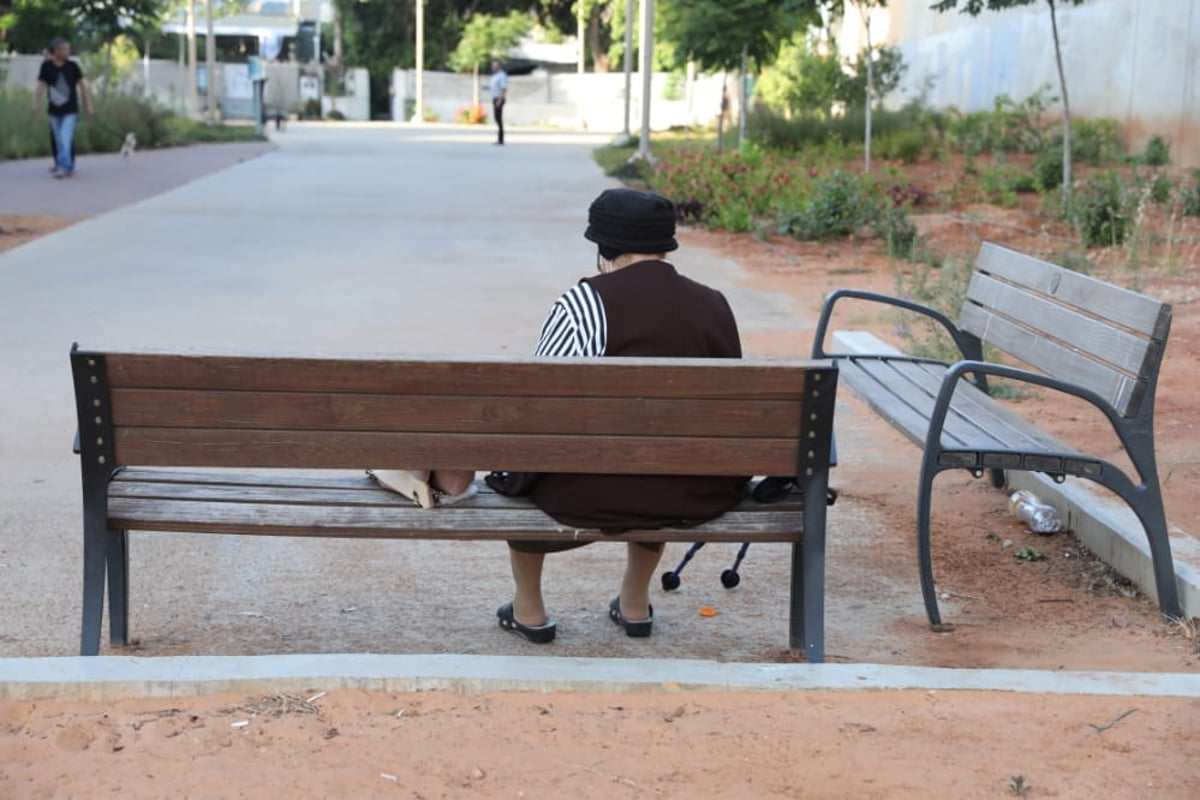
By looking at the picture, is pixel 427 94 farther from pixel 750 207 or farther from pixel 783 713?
pixel 783 713

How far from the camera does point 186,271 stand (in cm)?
1156

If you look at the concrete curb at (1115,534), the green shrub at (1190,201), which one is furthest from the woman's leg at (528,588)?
the green shrub at (1190,201)

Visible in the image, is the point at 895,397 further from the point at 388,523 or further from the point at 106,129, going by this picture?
the point at 106,129

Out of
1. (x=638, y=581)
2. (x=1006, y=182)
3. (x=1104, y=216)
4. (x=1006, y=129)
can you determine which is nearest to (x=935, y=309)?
(x=638, y=581)

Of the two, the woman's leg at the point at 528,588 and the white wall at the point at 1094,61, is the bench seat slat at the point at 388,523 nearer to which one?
the woman's leg at the point at 528,588

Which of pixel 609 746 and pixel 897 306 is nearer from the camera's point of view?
pixel 609 746

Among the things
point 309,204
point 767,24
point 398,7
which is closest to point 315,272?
point 309,204

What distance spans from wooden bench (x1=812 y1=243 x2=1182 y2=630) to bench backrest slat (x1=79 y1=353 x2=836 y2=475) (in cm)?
78

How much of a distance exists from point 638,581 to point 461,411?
85cm

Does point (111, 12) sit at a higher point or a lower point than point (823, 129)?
higher

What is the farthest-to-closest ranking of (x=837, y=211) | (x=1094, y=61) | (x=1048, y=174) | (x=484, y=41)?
1. (x=484, y=41)
2. (x=1094, y=61)
3. (x=1048, y=174)
4. (x=837, y=211)

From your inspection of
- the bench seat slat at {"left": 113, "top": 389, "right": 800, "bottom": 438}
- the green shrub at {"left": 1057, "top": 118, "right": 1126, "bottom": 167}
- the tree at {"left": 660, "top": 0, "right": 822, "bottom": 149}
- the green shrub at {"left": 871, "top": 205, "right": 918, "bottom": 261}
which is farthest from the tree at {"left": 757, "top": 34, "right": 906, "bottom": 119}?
the bench seat slat at {"left": 113, "top": 389, "right": 800, "bottom": 438}

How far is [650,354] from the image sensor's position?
386 centimetres

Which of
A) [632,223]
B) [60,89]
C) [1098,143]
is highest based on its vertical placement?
[60,89]
